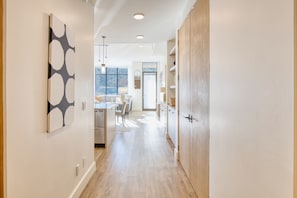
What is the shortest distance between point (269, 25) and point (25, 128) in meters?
1.56

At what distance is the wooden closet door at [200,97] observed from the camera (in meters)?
2.38

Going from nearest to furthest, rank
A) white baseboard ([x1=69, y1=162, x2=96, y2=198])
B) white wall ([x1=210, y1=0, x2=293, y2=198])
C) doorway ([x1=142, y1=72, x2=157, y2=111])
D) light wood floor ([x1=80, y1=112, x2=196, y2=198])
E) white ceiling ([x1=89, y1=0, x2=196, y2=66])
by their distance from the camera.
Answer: white wall ([x1=210, y1=0, x2=293, y2=198]), white baseboard ([x1=69, y1=162, x2=96, y2=198]), light wood floor ([x1=80, y1=112, x2=196, y2=198]), white ceiling ([x1=89, y1=0, x2=196, y2=66]), doorway ([x1=142, y1=72, x2=157, y2=111])

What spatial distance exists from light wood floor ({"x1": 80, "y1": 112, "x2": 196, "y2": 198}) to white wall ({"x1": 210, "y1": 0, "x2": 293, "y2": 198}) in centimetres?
121

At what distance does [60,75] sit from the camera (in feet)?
7.19

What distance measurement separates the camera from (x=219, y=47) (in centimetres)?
194

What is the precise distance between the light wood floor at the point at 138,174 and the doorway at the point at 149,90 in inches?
317

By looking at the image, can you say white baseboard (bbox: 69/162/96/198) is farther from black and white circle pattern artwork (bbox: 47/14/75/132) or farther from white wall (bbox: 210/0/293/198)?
white wall (bbox: 210/0/293/198)

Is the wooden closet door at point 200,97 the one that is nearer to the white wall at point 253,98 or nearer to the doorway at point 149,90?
the white wall at point 253,98

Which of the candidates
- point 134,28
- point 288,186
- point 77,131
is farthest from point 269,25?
point 134,28

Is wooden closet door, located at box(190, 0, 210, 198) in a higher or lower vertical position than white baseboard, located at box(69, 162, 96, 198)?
higher

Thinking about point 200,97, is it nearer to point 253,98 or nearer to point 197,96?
point 197,96

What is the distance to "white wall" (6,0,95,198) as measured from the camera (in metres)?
1.45

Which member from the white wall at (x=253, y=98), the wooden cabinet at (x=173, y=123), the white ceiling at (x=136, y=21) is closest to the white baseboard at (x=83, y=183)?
the white wall at (x=253, y=98)

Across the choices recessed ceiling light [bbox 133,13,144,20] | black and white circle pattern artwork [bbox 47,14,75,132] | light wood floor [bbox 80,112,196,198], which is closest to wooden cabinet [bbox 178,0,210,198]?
light wood floor [bbox 80,112,196,198]
